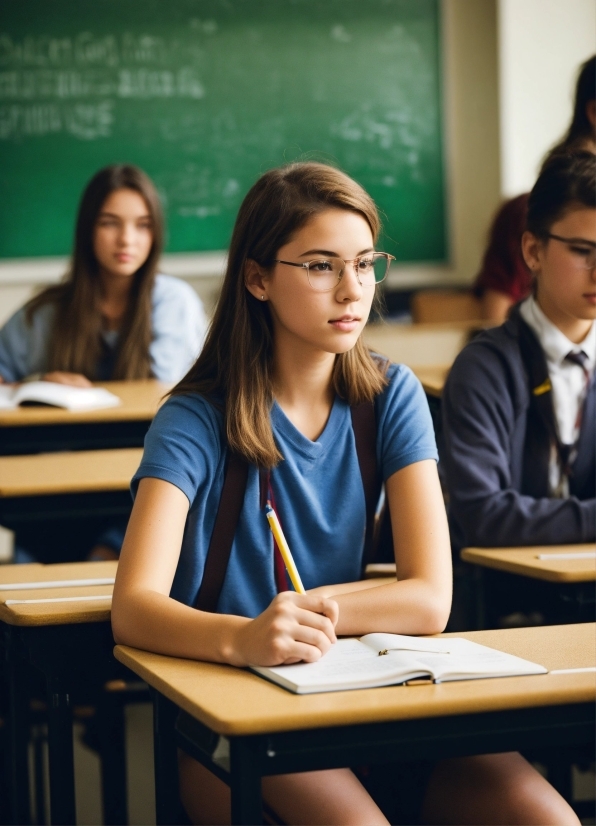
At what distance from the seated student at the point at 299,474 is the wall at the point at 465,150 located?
13.4 ft

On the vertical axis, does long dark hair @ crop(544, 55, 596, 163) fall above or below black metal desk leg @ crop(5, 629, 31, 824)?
above

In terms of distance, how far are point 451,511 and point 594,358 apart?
15.7 inches

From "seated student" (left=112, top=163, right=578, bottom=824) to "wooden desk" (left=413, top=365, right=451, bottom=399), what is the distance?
601 mm

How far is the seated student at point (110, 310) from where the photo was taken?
355 centimetres

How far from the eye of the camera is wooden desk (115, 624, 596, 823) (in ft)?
3.57

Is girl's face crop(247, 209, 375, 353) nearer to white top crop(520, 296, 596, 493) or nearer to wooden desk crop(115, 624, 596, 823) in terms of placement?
wooden desk crop(115, 624, 596, 823)

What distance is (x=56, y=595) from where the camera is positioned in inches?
68.2

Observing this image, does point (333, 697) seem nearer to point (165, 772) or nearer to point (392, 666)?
point (392, 666)

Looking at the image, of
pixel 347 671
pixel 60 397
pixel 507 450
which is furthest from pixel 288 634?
pixel 60 397

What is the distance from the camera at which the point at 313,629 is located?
1.24 m

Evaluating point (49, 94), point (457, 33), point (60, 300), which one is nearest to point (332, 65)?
point (457, 33)

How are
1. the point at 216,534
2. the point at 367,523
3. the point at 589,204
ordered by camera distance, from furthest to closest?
the point at 589,204 → the point at 367,523 → the point at 216,534

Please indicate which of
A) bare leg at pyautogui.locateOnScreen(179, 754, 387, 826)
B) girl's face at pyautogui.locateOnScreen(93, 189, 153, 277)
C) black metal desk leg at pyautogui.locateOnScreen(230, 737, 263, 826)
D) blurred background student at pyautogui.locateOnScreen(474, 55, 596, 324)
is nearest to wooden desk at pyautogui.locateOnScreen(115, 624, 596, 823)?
black metal desk leg at pyautogui.locateOnScreen(230, 737, 263, 826)

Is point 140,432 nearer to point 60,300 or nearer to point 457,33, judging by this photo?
point 60,300
